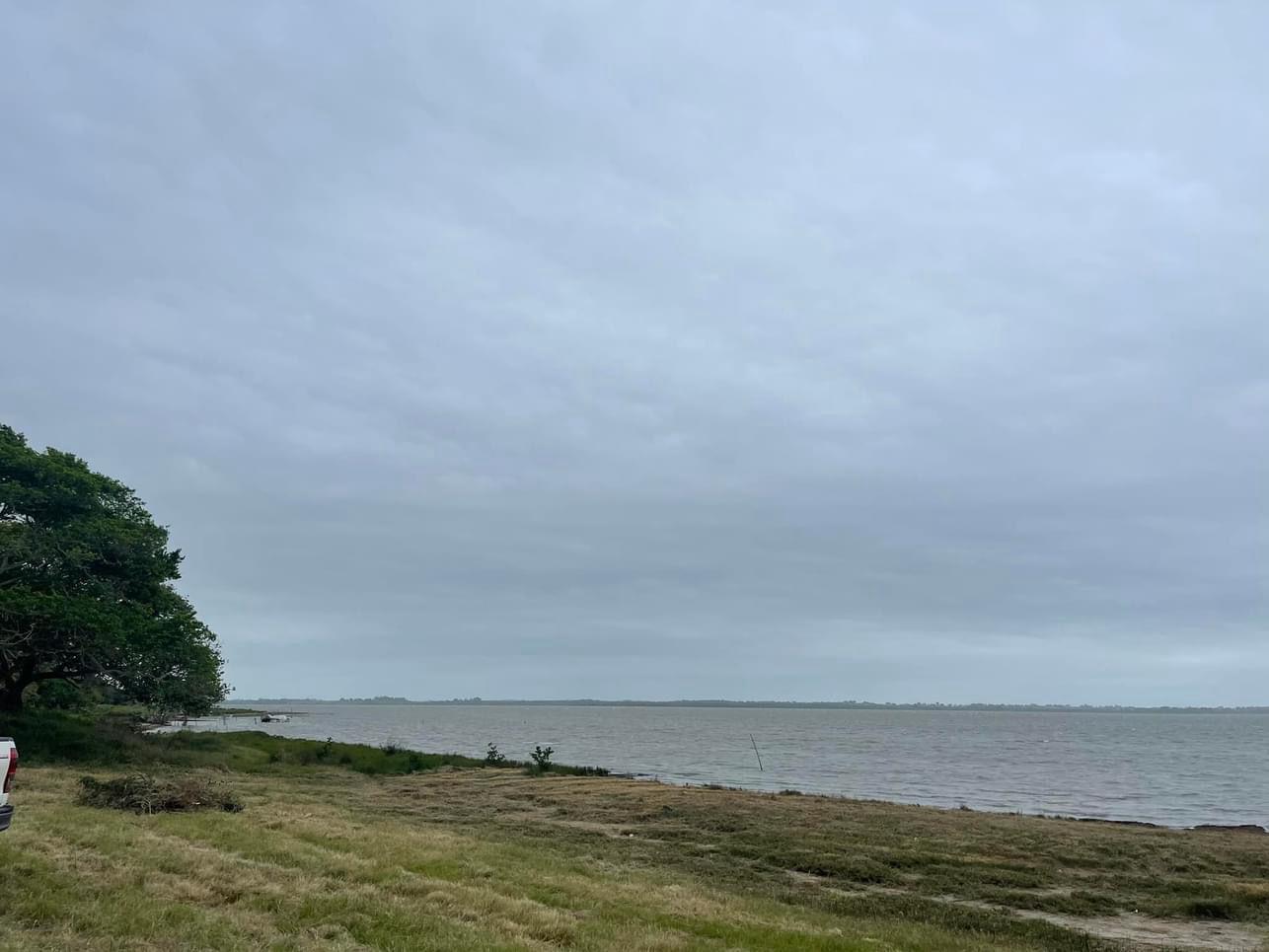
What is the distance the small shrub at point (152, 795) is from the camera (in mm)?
19094

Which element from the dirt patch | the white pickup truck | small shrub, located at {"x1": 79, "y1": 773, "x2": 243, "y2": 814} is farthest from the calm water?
the white pickup truck

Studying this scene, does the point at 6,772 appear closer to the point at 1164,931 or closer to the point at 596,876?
the point at 596,876

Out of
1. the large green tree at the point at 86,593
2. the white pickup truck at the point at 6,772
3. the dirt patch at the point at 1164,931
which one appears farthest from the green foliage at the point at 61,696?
the dirt patch at the point at 1164,931

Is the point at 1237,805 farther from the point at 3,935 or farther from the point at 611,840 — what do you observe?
the point at 3,935

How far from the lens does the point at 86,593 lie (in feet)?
102

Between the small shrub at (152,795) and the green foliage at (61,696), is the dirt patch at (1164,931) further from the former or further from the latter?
the green foliage at (61,696)

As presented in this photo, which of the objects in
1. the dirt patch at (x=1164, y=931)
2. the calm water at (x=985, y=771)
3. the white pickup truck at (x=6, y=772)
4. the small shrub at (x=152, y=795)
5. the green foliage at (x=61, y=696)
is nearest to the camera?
the white pickup truck at (x=6, y=772)

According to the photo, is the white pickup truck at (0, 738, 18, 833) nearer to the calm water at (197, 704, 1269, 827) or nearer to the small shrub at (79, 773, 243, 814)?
the small shrub at (79, 773, 243, 814)

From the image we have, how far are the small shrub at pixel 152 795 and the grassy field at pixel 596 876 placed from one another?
641 mm

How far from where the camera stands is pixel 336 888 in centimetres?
1225

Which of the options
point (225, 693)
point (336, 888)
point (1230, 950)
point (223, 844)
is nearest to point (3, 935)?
point (336, 888)

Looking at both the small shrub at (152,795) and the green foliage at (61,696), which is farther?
the green foliage at (61,696)

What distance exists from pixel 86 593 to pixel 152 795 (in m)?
14.7

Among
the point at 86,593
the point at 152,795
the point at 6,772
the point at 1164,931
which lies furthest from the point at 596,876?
the point at 86,593
